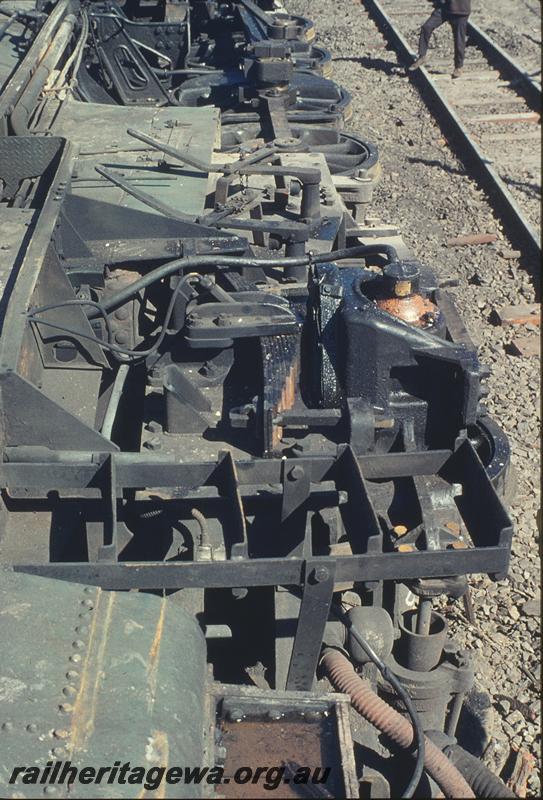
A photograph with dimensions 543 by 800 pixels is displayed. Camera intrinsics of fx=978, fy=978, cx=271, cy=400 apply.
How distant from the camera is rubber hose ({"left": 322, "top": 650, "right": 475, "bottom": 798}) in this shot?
325 cm

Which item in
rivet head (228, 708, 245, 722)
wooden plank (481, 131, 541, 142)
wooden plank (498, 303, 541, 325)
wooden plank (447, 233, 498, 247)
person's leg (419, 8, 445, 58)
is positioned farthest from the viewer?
person's leg (419, 8, 445, 58)

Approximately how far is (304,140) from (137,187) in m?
2.47

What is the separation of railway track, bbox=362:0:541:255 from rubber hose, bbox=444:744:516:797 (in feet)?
18.9

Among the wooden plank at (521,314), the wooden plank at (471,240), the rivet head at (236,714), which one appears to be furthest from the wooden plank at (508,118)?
the rivet head at (236,714)

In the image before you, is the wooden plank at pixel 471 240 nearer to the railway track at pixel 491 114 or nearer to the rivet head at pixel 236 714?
the railway track at pixel 491 114

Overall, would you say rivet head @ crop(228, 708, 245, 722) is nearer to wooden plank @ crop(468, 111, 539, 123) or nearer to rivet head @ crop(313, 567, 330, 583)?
rivet head @ crop(313, 567, 330, 583)

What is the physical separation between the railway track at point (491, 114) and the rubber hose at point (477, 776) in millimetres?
5759

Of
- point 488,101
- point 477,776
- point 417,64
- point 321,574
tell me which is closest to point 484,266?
point 488,101

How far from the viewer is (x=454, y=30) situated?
43.5 feet

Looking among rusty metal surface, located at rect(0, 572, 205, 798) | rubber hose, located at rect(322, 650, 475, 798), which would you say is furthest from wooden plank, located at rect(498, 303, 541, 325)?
rusty metal surface, located at rect(0, 572, 205, 798)

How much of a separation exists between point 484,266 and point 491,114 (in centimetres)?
430

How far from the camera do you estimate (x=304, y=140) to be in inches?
319

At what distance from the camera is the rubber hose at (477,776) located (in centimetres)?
343

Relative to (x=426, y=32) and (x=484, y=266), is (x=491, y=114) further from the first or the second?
(x=484, y=266)
